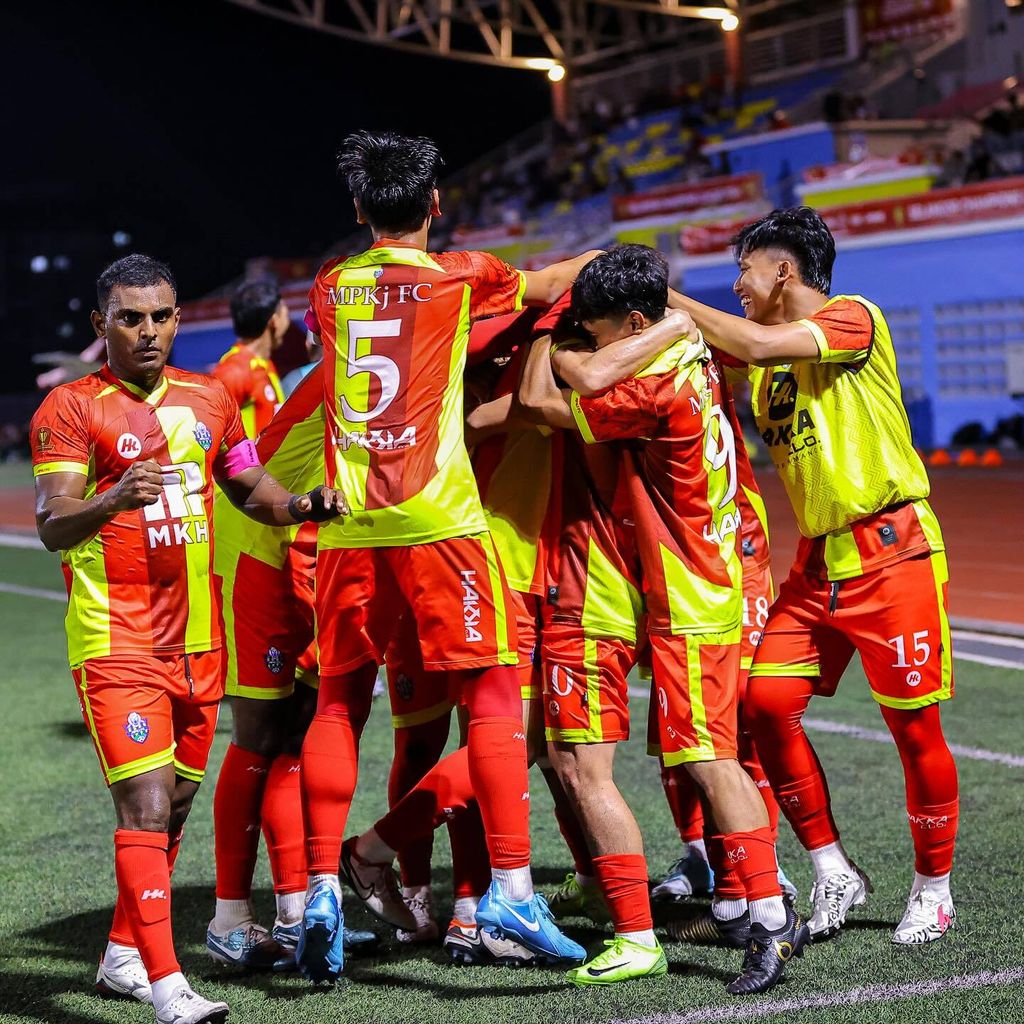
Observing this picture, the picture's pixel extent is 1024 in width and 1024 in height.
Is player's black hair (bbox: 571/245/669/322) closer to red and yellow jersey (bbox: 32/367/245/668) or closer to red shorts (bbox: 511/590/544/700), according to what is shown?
red shorts (bbox: 511/590/544/700)

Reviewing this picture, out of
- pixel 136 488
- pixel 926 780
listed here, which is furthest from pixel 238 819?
pixel 926 780

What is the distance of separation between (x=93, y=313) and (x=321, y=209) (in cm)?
3777

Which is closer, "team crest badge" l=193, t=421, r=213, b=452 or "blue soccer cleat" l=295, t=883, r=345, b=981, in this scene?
"blue soccer cleat" l=295, t=883, r=345, b=981

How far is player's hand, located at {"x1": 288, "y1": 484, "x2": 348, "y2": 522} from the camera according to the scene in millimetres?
3859

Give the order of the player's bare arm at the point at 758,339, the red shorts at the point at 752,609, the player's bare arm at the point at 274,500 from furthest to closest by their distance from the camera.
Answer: the red shorts at the point at 752,609 → the player's bare arm at the point at 758,339 → the player's bare arm at the point at 274,500

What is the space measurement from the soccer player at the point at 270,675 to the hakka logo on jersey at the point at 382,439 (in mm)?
437

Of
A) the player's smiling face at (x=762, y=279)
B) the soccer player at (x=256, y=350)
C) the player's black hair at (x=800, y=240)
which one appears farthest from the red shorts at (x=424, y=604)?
the soccer player at (x=256, y=350)

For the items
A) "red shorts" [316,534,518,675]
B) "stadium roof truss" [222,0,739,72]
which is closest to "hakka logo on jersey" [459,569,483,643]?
"red shorts" [316,534,518,675]

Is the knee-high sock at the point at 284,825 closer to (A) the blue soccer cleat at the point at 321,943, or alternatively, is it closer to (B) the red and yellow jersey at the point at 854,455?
(A) the blue soccer cleat at the point at 321,943

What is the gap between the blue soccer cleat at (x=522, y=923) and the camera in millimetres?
3770

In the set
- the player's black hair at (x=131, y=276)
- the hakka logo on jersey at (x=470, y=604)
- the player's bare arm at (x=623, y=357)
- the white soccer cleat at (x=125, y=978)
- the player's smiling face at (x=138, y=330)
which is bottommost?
the white soccer cleat at (x=125, y=978)

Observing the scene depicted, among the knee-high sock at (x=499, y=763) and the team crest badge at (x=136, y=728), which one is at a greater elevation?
the team crest badge at (x=136, y=728)

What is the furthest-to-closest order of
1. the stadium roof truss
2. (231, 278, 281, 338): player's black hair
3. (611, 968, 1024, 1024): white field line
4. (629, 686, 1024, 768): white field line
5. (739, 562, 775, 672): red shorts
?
1. the stadium roof truss
2. (231, 278, 281, 338): player's black hair
3. (629, 686, 1024, 768): white field line
4. (739, 562, 775, 672): red shorts
5. (611, 968, 1024, 1024): white field line

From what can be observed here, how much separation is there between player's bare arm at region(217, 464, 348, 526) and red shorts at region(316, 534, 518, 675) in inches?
6.4
